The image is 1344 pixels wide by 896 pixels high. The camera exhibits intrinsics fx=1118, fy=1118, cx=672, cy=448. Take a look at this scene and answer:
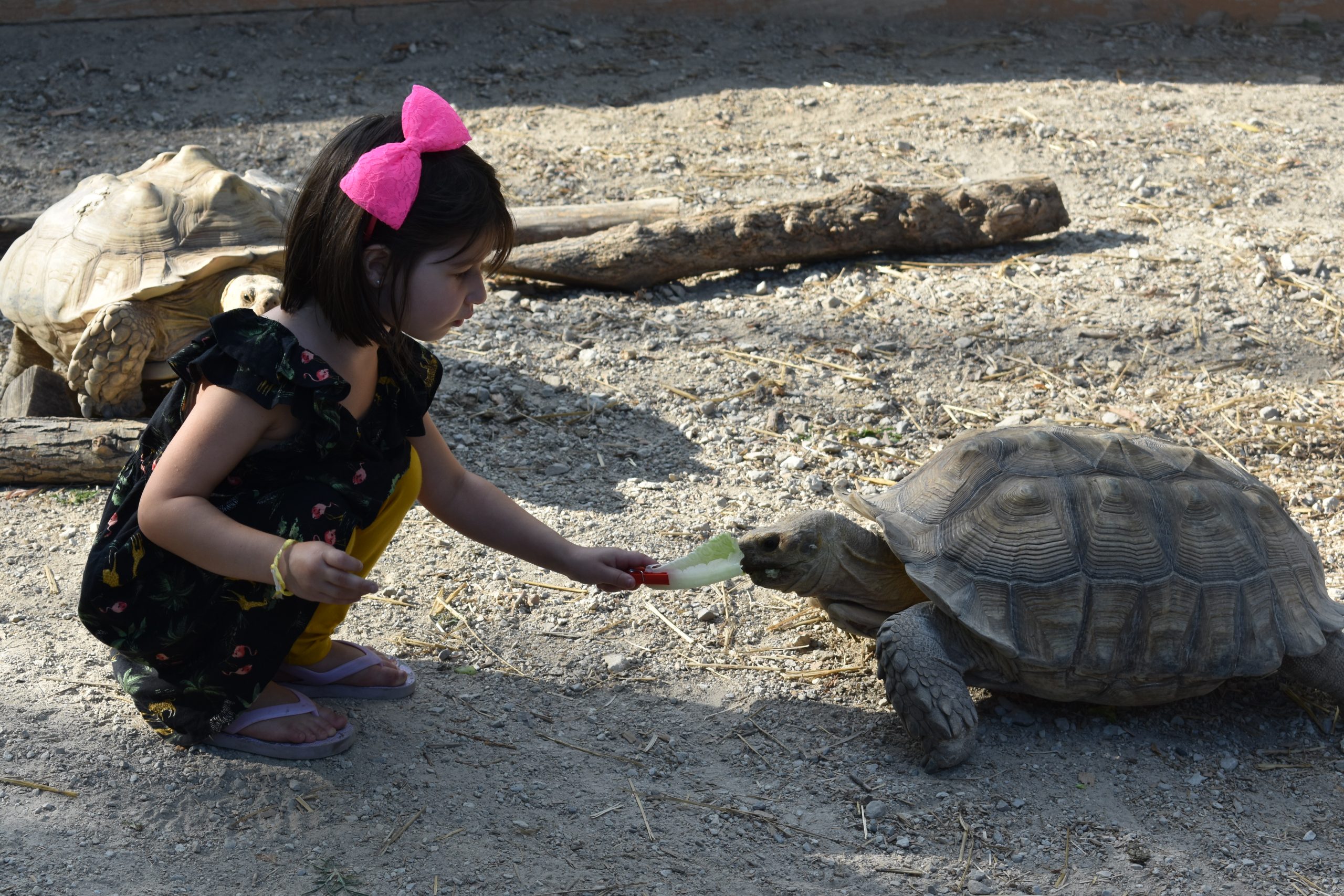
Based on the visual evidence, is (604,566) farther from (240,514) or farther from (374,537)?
(240,514)

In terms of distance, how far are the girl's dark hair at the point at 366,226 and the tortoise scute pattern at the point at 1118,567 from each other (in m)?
1.31

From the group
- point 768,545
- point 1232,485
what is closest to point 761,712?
point 768,545

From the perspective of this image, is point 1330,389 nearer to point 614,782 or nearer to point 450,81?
point 614,782

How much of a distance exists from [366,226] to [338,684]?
3.68ft

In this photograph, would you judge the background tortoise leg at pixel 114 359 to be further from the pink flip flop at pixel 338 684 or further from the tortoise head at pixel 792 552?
the tortoise head at pixel 792 552

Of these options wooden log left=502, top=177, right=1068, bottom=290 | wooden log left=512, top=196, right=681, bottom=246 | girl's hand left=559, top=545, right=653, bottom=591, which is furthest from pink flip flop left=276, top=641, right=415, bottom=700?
wooden log left=512, top=196, right=681, bottom=246

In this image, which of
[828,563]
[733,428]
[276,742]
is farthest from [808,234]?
[276,742]

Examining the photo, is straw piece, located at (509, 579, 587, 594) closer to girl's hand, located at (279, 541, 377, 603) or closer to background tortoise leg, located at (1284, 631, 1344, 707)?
girl's hand, located at (279, 541, 377, 603)

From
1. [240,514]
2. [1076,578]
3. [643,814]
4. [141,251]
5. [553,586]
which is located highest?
[240,514]

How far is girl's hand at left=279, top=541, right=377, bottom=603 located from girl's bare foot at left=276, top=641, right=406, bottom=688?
2.54 feet

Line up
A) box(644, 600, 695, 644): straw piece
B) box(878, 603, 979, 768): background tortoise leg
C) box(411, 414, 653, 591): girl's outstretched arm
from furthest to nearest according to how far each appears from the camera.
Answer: box(644, 600, 695, 644): straw piece
box(878, 603, 979, 768): background tortoise leg
box(411, 414, 653, 591): girl's outstretched arm

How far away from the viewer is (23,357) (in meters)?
4.41

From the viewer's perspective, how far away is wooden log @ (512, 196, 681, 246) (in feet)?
16.6

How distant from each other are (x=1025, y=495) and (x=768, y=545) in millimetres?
599
